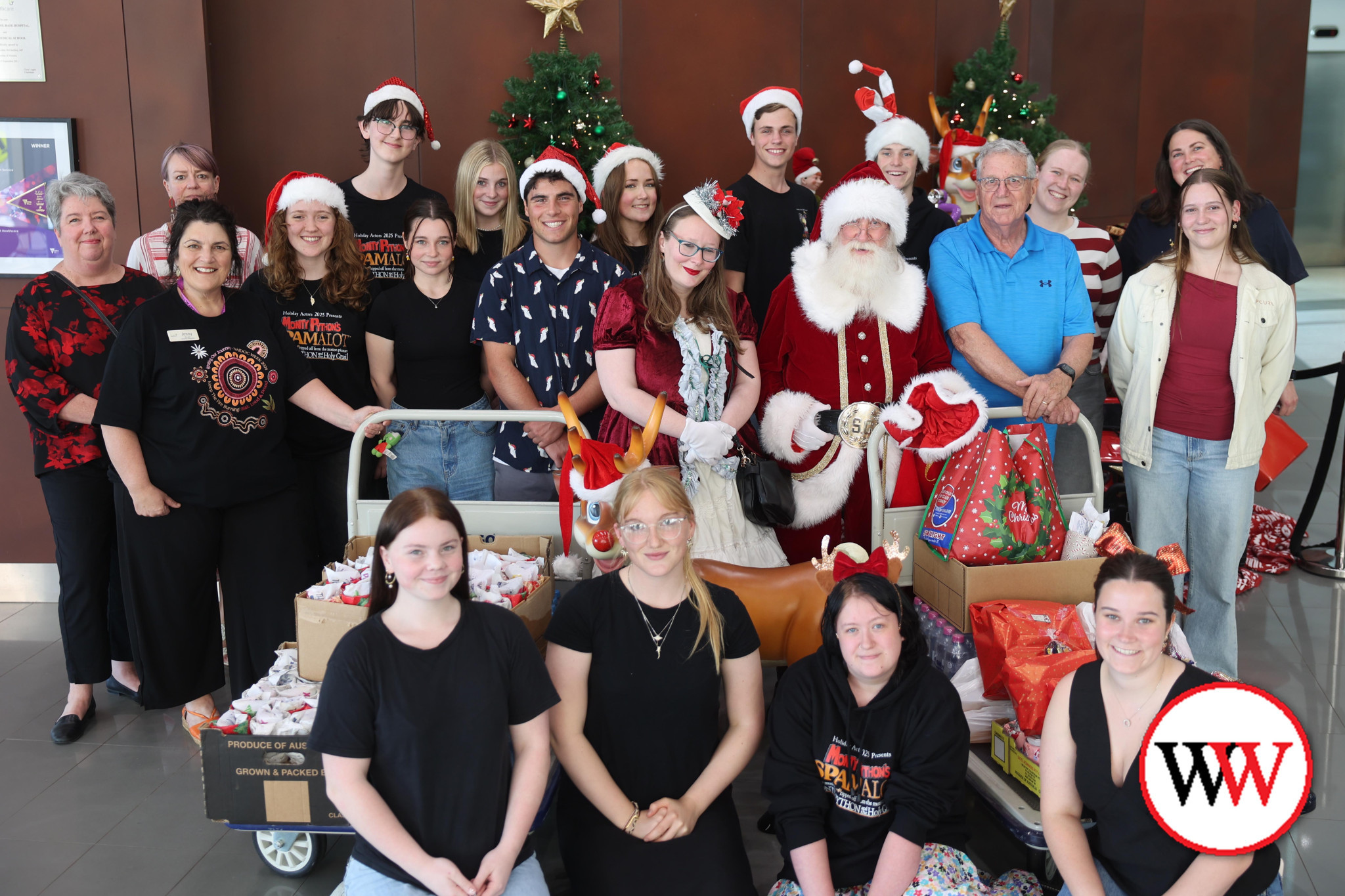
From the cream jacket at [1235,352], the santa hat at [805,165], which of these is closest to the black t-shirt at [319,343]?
→ the santa hat at [805,165]

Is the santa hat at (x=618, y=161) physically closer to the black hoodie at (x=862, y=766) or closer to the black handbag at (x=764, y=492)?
the black handbag at (x=764, y=492)

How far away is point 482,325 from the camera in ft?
12.8

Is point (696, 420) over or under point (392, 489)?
over

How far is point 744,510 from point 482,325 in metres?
1.20

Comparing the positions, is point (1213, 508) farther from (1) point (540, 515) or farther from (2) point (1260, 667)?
(1) point (540, 515)

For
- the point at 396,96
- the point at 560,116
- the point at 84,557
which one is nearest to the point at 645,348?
the point at 396,96

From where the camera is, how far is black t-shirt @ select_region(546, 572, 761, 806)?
2.65 meters

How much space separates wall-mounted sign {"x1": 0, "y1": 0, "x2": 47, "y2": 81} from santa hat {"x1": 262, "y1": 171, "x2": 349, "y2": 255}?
177 cm

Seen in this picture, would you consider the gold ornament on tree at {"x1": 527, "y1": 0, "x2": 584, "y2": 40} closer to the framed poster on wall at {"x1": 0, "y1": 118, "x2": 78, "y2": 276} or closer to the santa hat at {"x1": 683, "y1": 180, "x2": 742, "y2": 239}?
the framed poster on wall at {"x1": 0, "y1": 118, "x2": 78, "y2": 276}

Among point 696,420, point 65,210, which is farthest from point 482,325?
point 65,210

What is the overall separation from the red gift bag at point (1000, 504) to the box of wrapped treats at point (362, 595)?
3.98 ft

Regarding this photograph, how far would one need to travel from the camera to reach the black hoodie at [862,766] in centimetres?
250

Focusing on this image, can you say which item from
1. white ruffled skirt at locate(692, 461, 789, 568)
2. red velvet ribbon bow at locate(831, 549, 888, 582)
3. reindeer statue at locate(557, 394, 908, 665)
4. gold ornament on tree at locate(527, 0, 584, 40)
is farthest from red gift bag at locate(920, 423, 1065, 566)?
gold ornament on tree at locate(527, 0, 584, 40)

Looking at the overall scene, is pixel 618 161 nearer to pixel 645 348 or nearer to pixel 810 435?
pixel 645 348
